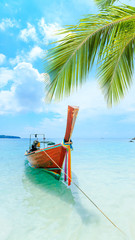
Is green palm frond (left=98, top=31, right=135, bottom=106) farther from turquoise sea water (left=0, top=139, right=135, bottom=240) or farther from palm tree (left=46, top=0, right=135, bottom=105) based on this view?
turquoise sea water (left=0, top=139, right=135, bottom=240)

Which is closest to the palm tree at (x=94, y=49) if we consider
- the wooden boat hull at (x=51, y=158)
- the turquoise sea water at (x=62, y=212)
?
the turquoise sea water at (x=62, y=212)

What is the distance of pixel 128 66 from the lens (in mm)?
1832

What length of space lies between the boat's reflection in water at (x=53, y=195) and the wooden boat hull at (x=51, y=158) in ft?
1.73

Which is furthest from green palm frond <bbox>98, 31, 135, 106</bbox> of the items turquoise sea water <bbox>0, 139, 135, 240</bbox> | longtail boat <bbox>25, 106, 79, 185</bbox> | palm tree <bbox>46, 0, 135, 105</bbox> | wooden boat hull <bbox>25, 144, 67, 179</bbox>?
wooden boat hull <bbox>25, 144, 67, 179</bbox>

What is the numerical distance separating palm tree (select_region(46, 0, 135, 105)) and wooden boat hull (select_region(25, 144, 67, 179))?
4.09 meters

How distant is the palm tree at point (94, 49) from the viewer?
151 cm

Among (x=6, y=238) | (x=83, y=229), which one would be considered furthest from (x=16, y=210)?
(x=83, y=229)

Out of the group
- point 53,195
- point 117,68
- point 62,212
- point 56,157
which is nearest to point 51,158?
point 56,157

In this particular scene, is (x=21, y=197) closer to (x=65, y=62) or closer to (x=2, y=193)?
(x=2, y=193)

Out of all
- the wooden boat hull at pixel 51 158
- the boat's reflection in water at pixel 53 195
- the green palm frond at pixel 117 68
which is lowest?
the boat's reflection in water at pixel 53 195

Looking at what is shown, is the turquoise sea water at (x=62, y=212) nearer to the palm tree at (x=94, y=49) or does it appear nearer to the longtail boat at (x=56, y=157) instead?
the longtail boat at (x=56, y=157)

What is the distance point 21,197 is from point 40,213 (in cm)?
138

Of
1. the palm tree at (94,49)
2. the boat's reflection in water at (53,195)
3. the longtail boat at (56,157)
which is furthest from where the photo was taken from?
the longtail boat at (56,157)

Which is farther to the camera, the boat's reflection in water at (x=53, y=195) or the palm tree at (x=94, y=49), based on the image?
the boat's reflection in water at (x=53, y=195)
